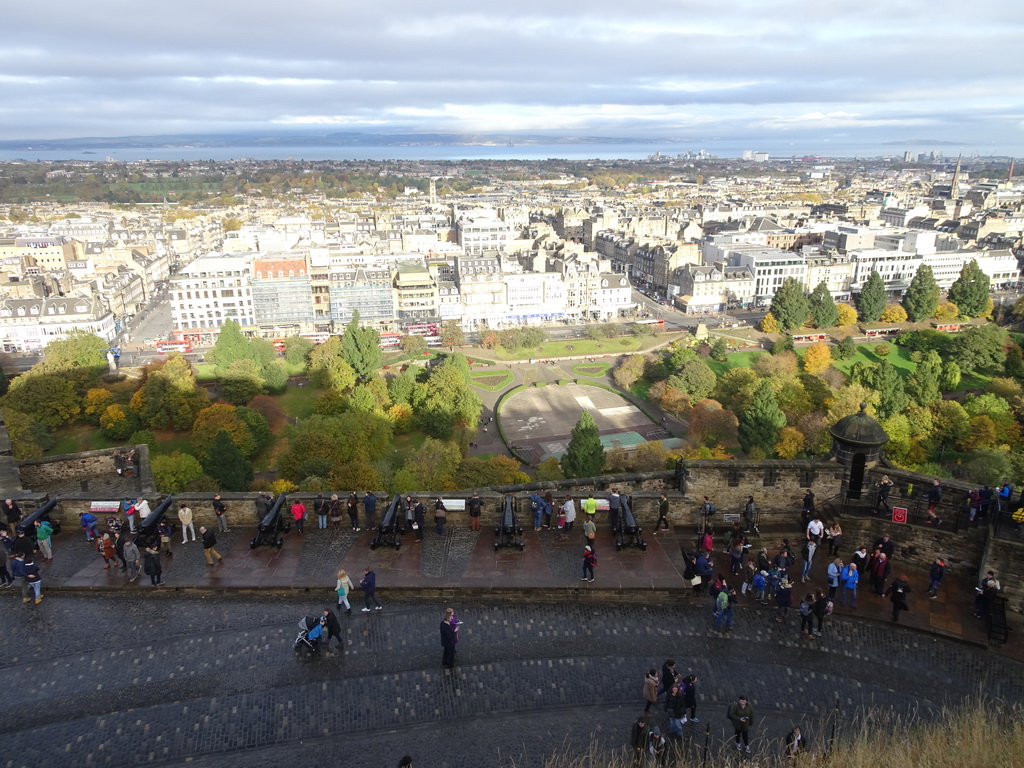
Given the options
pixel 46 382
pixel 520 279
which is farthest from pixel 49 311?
pixel 520 279

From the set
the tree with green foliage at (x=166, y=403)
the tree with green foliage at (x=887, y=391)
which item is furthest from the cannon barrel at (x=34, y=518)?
the tree with green foliage at (x=887, y=391)

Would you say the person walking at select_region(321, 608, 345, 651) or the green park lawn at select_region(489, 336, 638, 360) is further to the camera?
the green park lawn at select_region(489, 336, 638, 360)

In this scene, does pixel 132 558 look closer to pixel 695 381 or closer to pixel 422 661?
pixel 422 661

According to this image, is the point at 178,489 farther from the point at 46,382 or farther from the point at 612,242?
the point at 612,242

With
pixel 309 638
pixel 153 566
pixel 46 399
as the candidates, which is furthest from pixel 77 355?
pixel 309 638

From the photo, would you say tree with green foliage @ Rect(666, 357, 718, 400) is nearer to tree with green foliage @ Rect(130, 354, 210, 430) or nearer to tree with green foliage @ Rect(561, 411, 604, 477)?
tree with green foliage @ Rect(561, 411, 604, 477)

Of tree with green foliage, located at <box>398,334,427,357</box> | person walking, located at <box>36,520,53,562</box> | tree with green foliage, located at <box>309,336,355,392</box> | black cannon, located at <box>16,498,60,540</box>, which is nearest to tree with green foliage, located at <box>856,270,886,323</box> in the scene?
tree with green foliage, located at <box>398,334,427,357</box>
